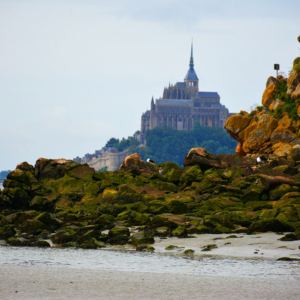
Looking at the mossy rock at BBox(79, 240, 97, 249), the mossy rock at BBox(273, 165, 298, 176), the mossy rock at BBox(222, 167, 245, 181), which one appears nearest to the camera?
the mossy rock at BBox(79, 240, 97, 249)

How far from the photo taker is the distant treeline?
6240 inches

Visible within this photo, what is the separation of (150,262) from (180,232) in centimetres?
334

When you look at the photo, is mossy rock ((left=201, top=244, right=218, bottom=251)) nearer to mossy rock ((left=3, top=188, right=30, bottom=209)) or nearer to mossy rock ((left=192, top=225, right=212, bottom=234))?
mossy rock ((left=192, top=225, right=212, bottom=234))

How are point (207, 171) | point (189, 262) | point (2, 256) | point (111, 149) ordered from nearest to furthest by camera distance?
point (189, 262), point (2, 256), point (207, 171), point (111, 149)

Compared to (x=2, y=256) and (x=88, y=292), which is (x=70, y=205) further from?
(x=88, y=292)

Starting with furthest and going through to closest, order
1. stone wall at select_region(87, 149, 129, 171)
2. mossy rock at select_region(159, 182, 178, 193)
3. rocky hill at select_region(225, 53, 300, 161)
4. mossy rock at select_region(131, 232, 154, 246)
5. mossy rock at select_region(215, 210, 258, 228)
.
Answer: stone wall at select_region(87, 149, 129, 171) → rocky hill at select_region(225, 53, 300, 161) → mossy rock at select_region(159, 182, 178, 193) → mossy rock at select_region(215, 210, 258, 228) → mossy rock at select_region(131, 232, 154, 246)

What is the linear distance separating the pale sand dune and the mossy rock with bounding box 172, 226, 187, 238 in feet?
14.8

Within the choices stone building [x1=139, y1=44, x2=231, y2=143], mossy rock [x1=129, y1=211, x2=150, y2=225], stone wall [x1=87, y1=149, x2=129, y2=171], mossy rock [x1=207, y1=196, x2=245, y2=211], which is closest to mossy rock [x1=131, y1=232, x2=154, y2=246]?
mossy rock [x1=129, y1=211, x2=150, y2=225]

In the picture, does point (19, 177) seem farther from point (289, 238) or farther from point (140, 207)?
point (289, 238)

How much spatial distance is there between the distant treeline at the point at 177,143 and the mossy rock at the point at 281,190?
135 m

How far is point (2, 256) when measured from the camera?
11336 millimetres

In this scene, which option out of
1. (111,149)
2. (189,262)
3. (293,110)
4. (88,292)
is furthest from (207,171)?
(111,149)

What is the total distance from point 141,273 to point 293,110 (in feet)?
74.2

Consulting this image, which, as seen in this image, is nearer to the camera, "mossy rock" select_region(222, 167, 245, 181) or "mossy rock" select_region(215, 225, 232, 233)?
"mossy rock" select_region(215, 225, 232, 233)
